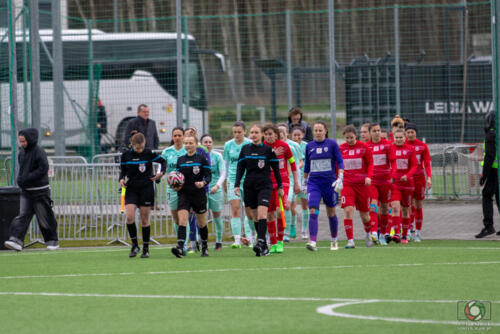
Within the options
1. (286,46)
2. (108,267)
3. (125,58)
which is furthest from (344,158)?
(125,58)

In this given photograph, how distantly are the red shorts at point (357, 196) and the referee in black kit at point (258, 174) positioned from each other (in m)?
1.21

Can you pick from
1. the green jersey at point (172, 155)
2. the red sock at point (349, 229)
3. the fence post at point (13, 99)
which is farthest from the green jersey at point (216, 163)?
the fence post at point (13, 99)

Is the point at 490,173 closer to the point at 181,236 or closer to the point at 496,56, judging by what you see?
the point at 496,56

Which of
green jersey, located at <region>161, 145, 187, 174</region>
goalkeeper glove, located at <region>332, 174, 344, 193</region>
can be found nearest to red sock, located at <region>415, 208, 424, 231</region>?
goalkeeper glove, located at <region>332, 174, 344, 193</region>

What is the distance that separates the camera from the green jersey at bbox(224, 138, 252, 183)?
565 inches

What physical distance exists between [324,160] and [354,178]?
0.68 meters

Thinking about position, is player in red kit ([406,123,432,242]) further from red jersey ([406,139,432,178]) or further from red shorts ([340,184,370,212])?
red shorts ([340,184,370,212])

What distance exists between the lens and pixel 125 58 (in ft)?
83.8

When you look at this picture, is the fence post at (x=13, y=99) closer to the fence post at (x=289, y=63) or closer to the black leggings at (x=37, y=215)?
the black leggings at (x=37, y=215)

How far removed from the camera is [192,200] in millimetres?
13367

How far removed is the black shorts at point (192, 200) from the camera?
13344mm

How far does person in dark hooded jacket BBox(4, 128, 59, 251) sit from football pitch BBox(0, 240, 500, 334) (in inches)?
53.7

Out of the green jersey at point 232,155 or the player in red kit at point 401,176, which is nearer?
the green jersey at point 232,155

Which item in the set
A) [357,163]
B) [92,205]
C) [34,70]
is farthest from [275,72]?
[357,163]
